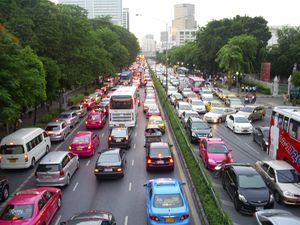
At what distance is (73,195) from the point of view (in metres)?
18.4

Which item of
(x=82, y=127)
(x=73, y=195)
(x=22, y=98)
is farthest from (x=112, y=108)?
(x=73, y=195)

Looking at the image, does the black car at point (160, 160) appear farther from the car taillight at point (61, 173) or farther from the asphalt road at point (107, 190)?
the car taillight at point (61, 173)

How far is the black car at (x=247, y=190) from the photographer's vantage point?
15.2 meters

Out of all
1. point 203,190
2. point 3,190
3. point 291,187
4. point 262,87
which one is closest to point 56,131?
point 3,190

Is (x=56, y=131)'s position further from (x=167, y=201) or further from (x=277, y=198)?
(x=277, y=198)

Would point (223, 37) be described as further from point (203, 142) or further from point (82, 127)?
point (203, 142)

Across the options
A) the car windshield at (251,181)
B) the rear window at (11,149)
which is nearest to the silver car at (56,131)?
the rear window at (11,149)

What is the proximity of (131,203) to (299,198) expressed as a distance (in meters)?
7.28

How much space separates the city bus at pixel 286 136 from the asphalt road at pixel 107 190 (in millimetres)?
5512

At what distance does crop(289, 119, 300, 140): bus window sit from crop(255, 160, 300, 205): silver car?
1439mm

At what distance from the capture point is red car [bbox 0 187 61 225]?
13391 mm

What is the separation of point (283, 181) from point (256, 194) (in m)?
2.32

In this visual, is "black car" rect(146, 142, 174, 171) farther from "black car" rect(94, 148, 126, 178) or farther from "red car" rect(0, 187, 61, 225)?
"red car" rect(0, 187, 61, 225)

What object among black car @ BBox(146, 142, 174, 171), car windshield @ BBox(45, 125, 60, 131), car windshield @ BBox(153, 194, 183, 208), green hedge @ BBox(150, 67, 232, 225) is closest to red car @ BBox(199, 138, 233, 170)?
green hedge @ BBox(150, 67, 232, 225)
